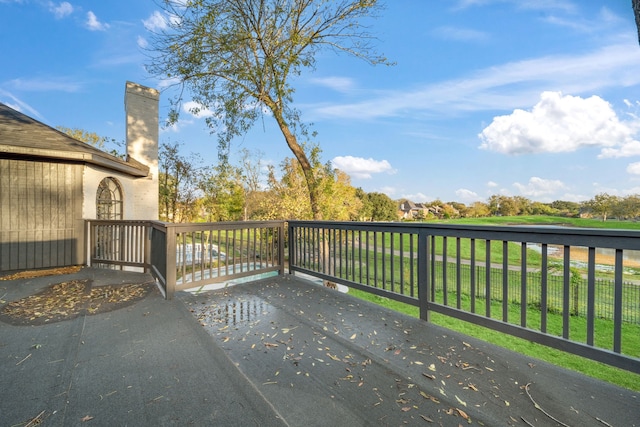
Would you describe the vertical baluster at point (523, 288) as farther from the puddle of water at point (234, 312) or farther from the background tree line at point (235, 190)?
the background tree line at point (235, 190)

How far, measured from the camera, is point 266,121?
25.0 feet

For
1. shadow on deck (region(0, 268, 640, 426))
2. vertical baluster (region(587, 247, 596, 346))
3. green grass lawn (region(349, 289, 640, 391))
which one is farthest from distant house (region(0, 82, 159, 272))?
vertical baluster (region(587, 247, 596, 346))

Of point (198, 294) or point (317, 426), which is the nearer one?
point (317, 426)

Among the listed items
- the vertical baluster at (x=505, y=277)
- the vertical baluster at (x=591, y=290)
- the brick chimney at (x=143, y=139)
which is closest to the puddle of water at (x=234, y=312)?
the vertical baluster at (x=505, y=277)

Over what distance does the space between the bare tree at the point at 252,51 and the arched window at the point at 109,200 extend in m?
2.27

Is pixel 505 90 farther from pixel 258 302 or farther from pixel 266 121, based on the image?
pixel 258 302

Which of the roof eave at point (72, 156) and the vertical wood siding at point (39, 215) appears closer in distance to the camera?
the roof eave at point (72, 156)

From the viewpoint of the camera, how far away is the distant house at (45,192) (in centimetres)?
515

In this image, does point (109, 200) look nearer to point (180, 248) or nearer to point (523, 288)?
point (180, 248)

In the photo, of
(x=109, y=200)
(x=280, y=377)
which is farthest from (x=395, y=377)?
(x=109, y=200)

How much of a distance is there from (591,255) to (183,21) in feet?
26.1

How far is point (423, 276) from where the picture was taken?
2777 millimetres

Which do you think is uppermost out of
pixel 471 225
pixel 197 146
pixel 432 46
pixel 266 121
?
pixel 432 46

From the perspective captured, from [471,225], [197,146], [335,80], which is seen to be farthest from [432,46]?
[197,146]
